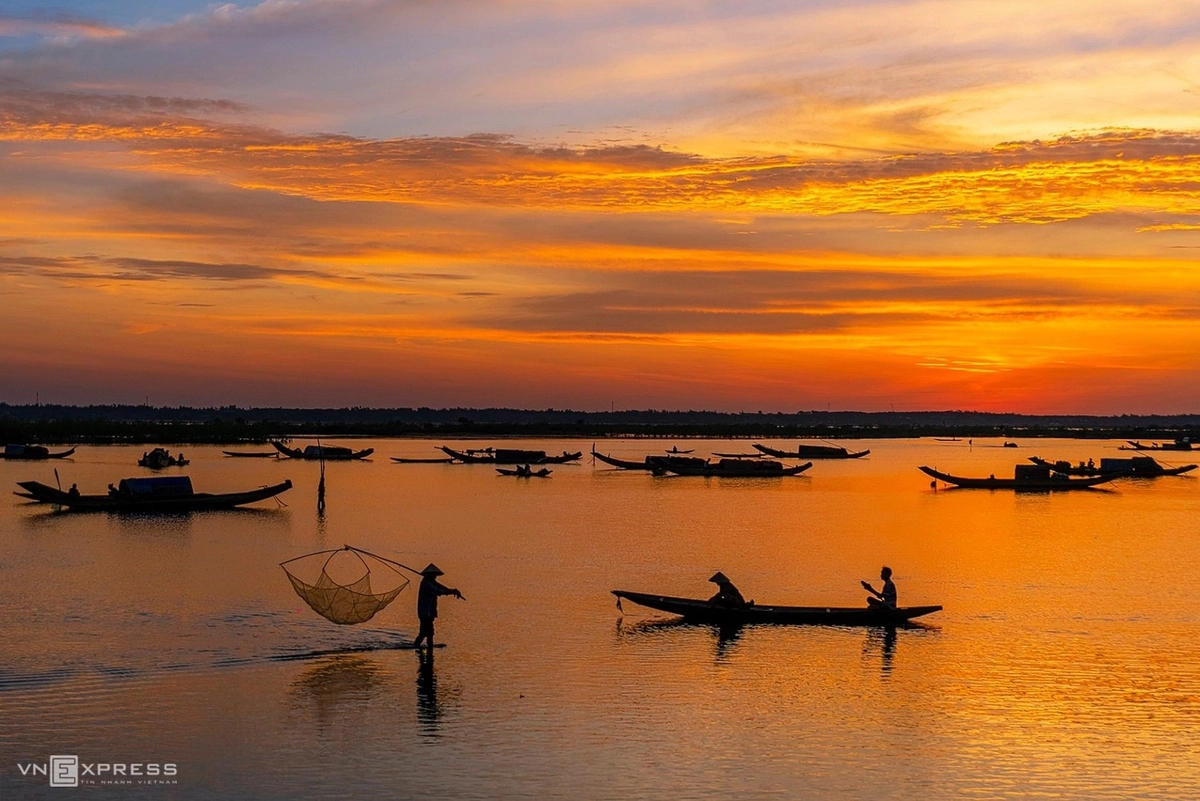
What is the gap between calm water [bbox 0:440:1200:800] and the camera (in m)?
13.3

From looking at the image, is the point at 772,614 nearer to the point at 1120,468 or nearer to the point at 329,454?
the point at 1120,468

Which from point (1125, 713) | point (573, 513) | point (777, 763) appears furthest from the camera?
point (573, 513)

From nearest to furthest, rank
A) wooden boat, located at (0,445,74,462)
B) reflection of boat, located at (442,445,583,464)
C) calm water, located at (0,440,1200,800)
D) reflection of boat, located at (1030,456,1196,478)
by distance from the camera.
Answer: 1. calm water, located at (0,440,1200,800)
2. reflection of boat, located at (1030,456,1196,478)
3. wooden boat, located at (0,445,74,462)
4. reflection of boat, located at (442,445,583,464)

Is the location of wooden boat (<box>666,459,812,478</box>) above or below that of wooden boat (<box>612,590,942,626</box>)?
above

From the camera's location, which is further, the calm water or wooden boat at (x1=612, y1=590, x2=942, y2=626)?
wooden boat at (x1=612, y1=590, x2=942, y2=626)

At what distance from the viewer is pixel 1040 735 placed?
591 inches

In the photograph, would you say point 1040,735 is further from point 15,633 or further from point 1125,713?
point 15,633

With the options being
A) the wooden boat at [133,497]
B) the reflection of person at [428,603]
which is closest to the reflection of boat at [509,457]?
the wooden boat at [133,497]

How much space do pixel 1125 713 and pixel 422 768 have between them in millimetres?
9533

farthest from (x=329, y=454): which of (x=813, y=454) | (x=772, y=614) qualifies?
(x=772, y=614)

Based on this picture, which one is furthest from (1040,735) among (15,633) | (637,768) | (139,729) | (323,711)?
(15,633)

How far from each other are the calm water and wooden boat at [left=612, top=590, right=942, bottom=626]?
1.33 feet

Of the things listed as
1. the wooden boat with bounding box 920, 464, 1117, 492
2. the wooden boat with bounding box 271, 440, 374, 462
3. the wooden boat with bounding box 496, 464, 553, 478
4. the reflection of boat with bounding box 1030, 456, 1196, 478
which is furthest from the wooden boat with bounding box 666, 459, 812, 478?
the wooden boat with bounding box 271, 440, 374, 462

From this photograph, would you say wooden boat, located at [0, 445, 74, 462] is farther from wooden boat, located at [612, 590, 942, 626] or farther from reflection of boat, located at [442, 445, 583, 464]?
wooden boat, located at [612, 590, 942, 626]
